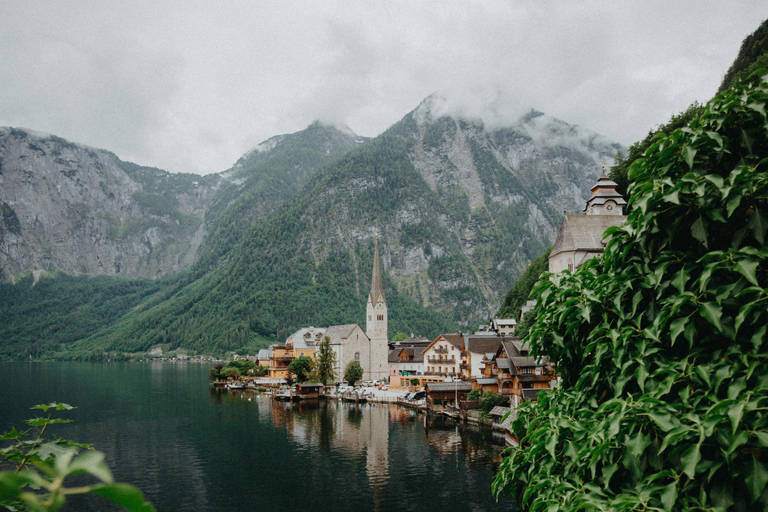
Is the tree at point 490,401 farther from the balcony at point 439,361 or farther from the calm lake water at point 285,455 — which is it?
the balcony at point 439,361

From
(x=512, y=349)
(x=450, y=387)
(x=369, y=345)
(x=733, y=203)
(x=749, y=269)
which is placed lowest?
(x=450, y=387)

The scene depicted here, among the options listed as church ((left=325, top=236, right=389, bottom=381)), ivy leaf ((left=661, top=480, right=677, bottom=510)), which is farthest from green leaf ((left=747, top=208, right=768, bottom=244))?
church ((left=325, top=236, right=389, bottom=381))

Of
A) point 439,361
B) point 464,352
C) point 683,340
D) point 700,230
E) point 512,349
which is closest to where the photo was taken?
point 700,230

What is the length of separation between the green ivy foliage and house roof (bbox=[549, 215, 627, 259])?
39.7m

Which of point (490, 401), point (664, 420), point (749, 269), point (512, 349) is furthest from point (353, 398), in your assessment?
point (749, 269)

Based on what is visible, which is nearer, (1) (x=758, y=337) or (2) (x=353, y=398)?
(1) (x=758, y=337)

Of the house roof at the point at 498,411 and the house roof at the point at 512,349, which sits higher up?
the house roof at the point at 512,349

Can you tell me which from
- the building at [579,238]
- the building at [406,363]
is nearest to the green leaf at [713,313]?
the building at [579,238]

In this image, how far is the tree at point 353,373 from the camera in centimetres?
9894

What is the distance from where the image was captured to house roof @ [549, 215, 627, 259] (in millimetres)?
43250

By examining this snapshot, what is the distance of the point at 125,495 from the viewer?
1.50 metres

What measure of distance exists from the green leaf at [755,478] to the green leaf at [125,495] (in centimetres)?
477

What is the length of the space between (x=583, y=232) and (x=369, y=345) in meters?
68.5

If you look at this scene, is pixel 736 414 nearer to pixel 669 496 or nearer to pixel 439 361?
pixel 669 496
